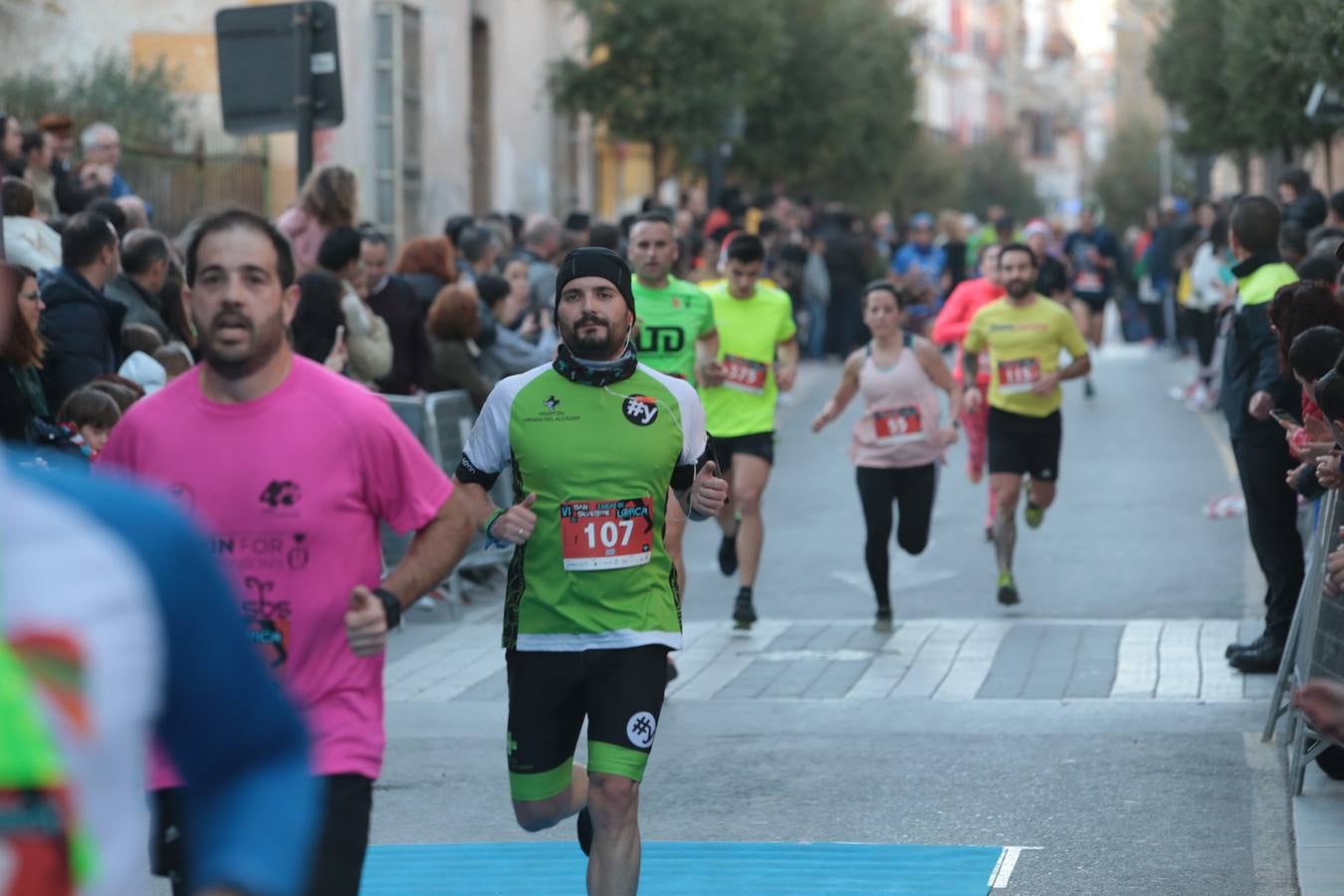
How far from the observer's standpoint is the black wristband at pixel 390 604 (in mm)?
4195

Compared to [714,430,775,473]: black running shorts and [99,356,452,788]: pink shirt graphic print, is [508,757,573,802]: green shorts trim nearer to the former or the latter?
[99,356,452,788]: pink shirt graphic print

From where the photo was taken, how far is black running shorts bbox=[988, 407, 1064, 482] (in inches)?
503

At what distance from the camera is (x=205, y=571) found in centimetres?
227

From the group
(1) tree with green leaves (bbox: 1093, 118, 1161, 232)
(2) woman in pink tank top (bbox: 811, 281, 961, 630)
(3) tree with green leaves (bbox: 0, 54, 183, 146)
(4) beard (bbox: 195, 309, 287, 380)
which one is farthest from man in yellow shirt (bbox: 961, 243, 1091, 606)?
(1) tree with green leaves (bbox: 1093, 118, 1161, 232)

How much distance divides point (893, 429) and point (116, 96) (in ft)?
42.1

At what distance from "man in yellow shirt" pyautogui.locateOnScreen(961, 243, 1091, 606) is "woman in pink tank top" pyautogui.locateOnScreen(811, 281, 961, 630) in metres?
0.86

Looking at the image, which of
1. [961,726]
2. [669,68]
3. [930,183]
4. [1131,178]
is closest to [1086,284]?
[669,68]

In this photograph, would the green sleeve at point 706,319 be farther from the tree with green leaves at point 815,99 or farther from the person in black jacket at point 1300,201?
the tree with green leaves at point 815,99

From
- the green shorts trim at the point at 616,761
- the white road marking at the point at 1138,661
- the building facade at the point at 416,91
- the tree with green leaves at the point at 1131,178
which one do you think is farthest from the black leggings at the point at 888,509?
the tree with green leaves at the point at 1131,178

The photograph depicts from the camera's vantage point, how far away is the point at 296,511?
4160mm

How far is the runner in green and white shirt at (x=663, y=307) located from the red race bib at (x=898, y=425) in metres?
1.26

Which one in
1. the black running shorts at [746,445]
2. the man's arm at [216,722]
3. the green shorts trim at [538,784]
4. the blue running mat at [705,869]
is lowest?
the blue running mat at [705,869]

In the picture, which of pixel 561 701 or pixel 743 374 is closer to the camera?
pixel 561 701

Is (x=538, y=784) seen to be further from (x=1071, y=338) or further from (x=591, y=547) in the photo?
(x=1071, y=338)
